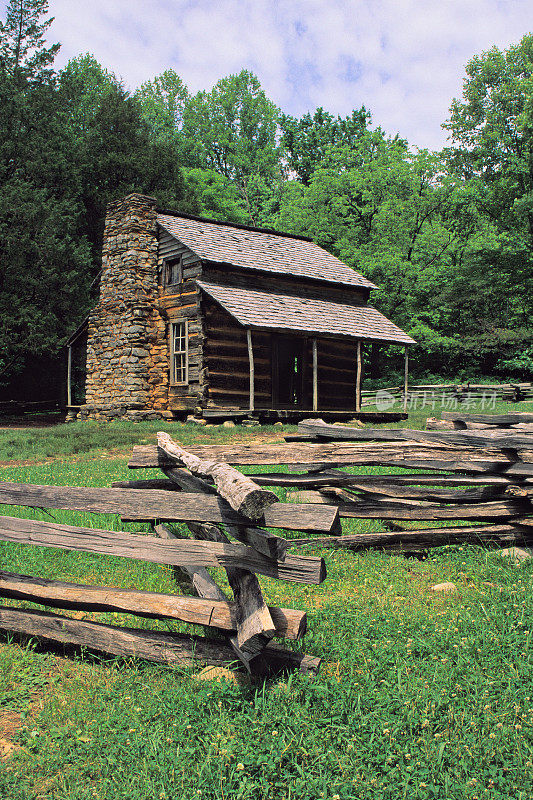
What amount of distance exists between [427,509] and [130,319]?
16597 millimetres

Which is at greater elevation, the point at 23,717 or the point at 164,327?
the point at 164,327

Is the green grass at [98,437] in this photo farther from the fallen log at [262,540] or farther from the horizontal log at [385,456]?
the fallen log at [262,540]

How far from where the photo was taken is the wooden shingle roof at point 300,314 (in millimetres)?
18422

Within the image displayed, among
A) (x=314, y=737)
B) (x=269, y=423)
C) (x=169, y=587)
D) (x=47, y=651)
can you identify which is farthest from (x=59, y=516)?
(x=269, y=423)

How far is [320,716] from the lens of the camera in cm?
322

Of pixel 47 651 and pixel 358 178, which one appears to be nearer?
pixel 47 651

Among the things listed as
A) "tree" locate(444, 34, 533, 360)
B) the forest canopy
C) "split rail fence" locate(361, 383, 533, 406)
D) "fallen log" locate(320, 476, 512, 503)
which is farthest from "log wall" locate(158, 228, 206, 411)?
"tree" locate(444, 34, 533, 360)

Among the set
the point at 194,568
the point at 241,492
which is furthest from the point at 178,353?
the point at 241,492

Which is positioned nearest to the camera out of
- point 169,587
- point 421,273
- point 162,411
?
point 169,587

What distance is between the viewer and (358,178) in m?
37.1

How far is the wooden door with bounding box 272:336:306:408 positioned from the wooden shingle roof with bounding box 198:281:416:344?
149 cm

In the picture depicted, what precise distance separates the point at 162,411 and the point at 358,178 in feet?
76.0

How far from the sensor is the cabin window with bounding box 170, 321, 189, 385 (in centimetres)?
2055

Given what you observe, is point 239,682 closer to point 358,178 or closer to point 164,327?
point 164,327
